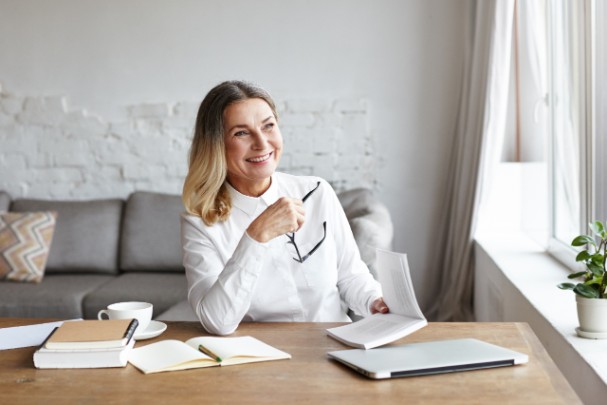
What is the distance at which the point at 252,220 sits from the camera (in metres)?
2.22

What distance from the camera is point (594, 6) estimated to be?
2.43 metres

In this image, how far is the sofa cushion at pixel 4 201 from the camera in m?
4.41

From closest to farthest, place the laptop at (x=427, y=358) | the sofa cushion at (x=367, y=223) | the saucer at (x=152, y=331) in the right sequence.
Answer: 1. the laptop at (x=427, y=358)
2. the saucer at (x=152, y=331)
3. the sofa cushion at (x=367, y=223)

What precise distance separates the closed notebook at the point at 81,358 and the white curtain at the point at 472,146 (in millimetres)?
2506

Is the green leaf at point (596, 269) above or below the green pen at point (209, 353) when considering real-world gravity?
above

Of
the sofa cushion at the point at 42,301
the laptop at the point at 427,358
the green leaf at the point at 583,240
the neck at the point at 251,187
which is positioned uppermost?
the neck at the point at 251,187

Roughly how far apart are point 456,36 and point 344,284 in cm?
241

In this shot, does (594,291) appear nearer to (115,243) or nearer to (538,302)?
(538,302)

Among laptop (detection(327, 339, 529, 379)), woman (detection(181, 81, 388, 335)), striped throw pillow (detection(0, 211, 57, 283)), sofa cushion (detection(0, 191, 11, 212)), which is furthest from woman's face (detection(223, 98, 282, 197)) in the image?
sofa cushion (detection(0, 191, 11, 212))

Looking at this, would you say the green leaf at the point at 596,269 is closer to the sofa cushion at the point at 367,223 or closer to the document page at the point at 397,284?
the document page at the point at 397,284

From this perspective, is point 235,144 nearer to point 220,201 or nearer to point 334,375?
point 220,201

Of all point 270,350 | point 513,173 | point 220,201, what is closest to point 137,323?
point 270,350

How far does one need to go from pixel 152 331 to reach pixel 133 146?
2.88 meters

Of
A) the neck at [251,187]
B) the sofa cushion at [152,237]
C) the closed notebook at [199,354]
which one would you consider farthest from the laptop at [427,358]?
the sofa cushion at [152,237]
